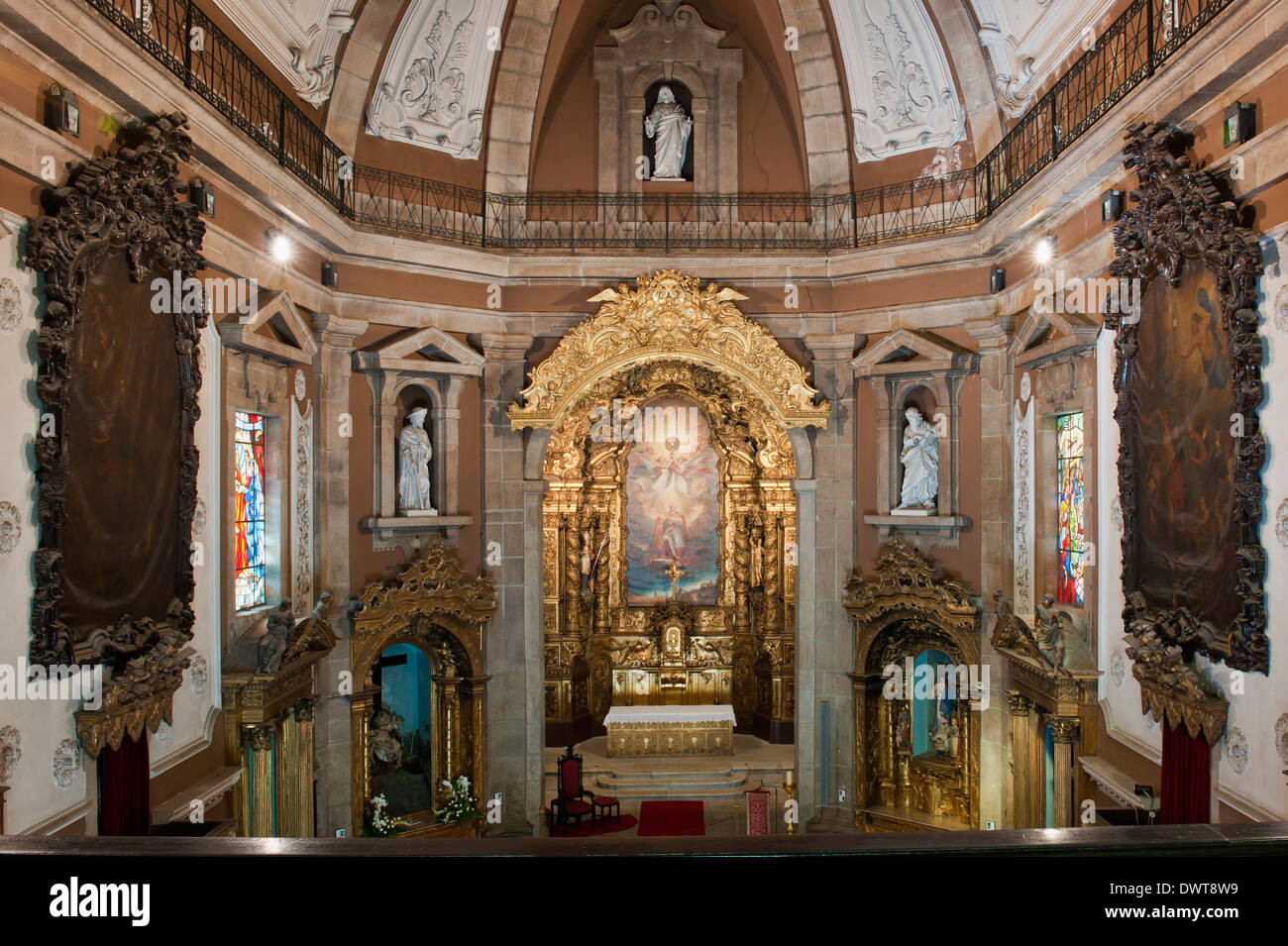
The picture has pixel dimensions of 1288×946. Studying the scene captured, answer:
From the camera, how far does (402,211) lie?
13.1 meters

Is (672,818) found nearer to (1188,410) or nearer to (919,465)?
(919,465)

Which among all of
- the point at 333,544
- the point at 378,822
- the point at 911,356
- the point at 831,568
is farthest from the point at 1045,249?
the point at 378,822

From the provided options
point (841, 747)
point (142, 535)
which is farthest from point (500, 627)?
point (142, 535)

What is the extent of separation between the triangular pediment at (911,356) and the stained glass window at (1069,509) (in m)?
1.96

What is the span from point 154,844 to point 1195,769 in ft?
23.1

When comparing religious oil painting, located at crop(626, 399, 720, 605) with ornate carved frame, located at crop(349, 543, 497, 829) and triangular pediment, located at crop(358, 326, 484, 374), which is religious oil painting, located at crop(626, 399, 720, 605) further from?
triangular pediment, located at crop(358, 326, 484, 374)

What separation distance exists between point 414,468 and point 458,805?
4598mm

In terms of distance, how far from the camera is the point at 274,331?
1054 cm

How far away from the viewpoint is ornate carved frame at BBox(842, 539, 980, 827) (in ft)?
39.8

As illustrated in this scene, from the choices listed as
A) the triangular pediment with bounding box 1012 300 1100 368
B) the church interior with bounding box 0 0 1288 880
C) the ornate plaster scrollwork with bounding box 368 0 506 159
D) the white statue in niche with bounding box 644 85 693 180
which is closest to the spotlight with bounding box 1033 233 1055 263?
the church interior with bounding box 0 0 1288 880

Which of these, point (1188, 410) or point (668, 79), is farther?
point (668, 79)

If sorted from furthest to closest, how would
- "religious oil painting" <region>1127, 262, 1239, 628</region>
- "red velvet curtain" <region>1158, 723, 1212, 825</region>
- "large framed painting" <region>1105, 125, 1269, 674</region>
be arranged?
"red velvet curtain" <region>1158, 723, 1212, 825</region>
"religious oil painting" <region>1127, 262, 1239, 628</region>
"large framed painting" <region>1105, 125, 1269, 674</region>

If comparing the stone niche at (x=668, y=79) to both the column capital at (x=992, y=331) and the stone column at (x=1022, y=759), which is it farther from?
the stone column at (x=1022, y=759)

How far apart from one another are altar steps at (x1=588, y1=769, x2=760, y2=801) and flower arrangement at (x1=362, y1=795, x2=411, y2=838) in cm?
360
